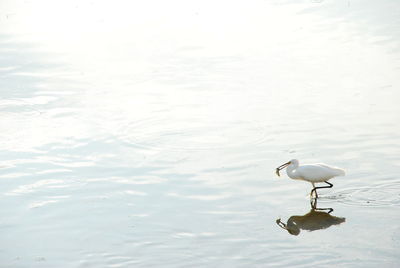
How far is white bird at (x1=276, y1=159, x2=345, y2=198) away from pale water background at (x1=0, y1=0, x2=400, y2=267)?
10.5 inches

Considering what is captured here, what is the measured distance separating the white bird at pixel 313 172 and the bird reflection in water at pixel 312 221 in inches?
15.9

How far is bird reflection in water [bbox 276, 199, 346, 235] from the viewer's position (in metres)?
9.59

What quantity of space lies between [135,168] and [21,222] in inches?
79.1

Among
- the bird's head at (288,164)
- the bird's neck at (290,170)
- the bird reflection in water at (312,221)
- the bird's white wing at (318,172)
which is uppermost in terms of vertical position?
the bird's head at (288,164)

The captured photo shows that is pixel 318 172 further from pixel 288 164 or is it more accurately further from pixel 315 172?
pixel 288 164

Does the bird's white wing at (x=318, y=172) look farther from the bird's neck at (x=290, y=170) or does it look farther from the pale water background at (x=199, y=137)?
the pale water background at (x=199, y=137)

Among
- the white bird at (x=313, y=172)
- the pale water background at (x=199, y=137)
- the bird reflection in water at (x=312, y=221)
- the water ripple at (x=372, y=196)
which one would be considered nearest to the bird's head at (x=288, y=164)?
the white bird at (x=313, y=172)

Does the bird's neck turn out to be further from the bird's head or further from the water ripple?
the water ripple

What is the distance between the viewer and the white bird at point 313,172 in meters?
10.1

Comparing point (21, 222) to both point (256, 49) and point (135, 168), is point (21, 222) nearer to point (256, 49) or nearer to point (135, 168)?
point (135, 168)

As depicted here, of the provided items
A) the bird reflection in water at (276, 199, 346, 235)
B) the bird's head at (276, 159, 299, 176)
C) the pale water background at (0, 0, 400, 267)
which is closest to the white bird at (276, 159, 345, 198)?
the bird's head at (276, 159, 299, 176)

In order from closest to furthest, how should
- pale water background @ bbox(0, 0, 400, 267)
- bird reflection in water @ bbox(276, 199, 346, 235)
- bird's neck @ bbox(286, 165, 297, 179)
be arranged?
pale water background @ bbox(0, 0, 400, 267) < bird reflection in water @ bbox(276, 199, 346, 235) < bird's neck @ bbox(286, 165, 297, 179)

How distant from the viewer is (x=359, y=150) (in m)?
11.6

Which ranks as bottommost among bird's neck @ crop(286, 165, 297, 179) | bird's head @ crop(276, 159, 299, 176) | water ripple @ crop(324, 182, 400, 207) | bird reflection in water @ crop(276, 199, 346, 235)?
bird reflection in water @ crop(276, 199, 346, 235)
